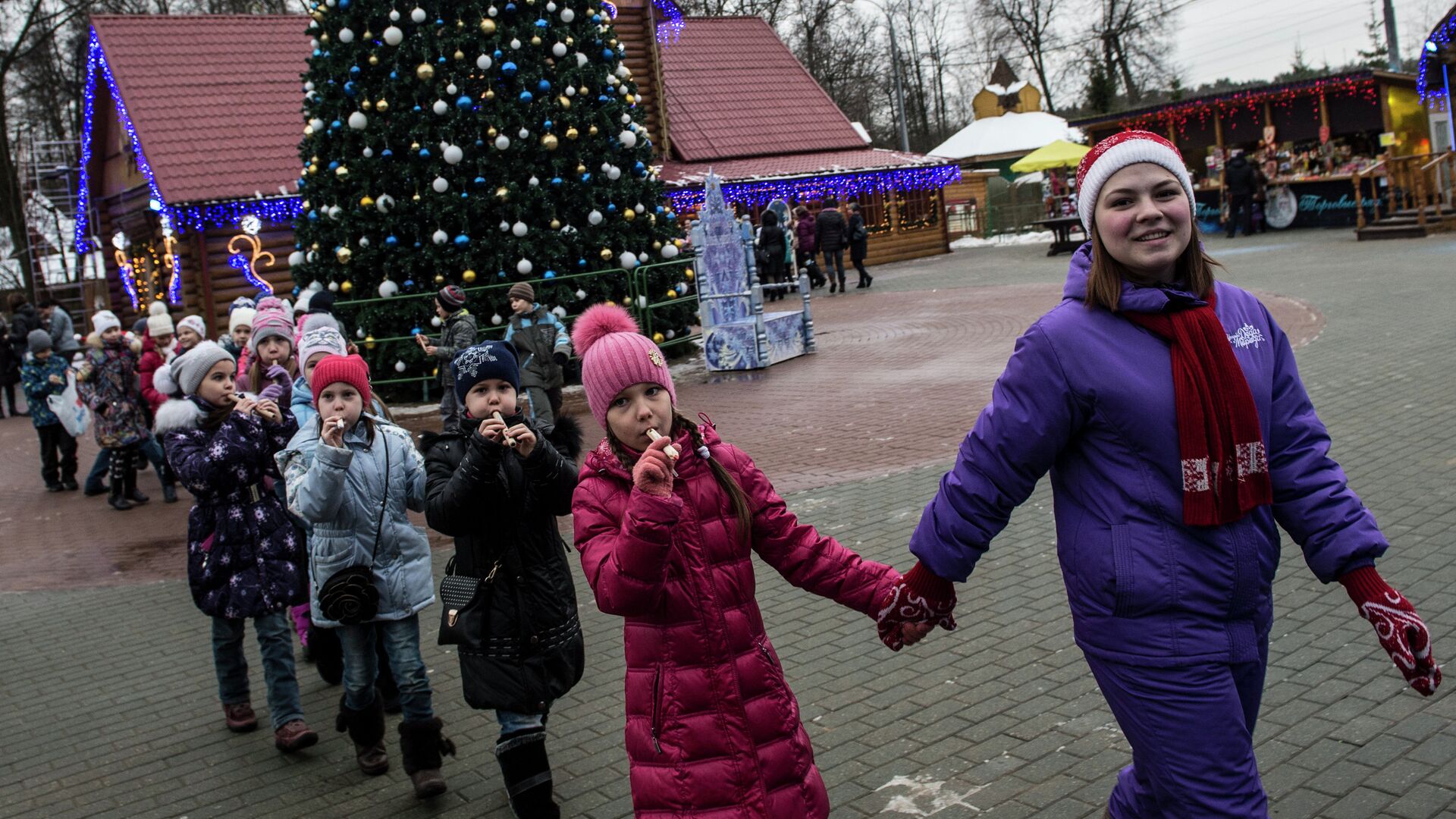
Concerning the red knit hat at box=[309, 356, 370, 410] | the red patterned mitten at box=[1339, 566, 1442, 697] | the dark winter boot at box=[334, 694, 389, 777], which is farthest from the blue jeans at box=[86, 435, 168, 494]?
the red patterned mitten at box=[1339, 566, 1442, 697]

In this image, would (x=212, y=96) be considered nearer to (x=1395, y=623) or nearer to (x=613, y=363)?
(x=613, y=363)

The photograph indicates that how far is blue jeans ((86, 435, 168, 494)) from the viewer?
12.2 meters

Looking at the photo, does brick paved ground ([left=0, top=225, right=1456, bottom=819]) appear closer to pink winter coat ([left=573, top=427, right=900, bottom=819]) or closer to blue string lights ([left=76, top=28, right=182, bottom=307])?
pink winter coat ([left=573, top=427, right=900, bottom=819])

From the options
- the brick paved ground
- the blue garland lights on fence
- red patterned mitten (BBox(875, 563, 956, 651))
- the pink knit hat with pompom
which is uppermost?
the blue garland lights on fence

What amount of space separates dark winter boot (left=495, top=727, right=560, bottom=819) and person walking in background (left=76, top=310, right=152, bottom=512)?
29.3 ft

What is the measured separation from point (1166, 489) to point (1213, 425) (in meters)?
0.17

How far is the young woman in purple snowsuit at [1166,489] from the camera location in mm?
2766

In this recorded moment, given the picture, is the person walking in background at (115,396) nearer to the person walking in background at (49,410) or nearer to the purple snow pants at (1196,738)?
the person walking in background at (49,410)

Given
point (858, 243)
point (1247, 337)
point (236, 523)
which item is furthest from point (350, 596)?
point (858, 243)

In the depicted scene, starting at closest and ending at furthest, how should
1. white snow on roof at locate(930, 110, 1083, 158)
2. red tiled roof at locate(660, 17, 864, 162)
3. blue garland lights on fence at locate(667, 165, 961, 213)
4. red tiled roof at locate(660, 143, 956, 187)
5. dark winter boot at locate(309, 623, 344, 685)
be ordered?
1. dark winter boot at locate(309, 623, 344, 685)
2. blue garland lights on fence at locate(667, 165, 961, 213)
3. red tiled roof at locate(660, 143, 956, 187)
4. red tiled roof at locate(660, 17, 864, 162)
5. white snow on roof at locate(930, 110, 1083, 158)

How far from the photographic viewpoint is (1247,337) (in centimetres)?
294

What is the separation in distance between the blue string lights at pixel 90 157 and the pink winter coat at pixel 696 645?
2037 cm

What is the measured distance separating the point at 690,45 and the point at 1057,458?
3116 cm

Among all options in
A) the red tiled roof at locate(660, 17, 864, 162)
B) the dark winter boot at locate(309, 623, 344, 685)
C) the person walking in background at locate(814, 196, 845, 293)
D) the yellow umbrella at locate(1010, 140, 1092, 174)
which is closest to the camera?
the dark winter boot at locate(309, 623, 344, 685)
